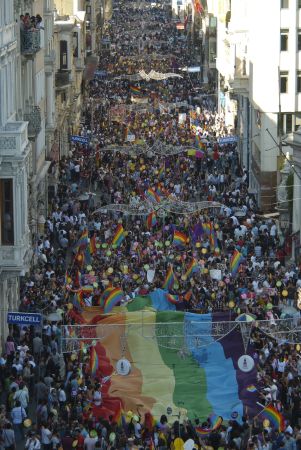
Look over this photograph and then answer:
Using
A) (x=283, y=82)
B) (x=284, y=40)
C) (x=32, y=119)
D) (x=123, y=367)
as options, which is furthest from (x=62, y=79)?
(x=123, y=367)

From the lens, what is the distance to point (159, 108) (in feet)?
348

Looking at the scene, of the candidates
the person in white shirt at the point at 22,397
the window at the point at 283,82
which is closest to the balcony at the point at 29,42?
the window at the point at 283,82

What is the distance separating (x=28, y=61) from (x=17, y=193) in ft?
56.6

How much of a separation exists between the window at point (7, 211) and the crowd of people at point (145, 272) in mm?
2701

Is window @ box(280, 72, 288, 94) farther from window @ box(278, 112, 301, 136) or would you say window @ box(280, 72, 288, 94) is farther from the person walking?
the person walking

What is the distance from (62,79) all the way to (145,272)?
107 ft

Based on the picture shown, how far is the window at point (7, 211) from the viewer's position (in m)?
42.3

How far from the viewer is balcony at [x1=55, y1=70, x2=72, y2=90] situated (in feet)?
268

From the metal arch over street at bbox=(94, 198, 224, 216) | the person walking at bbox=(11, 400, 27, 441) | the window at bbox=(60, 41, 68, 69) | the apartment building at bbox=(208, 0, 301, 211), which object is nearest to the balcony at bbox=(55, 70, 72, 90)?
the window at bbox=(60, 41, 68, 69)

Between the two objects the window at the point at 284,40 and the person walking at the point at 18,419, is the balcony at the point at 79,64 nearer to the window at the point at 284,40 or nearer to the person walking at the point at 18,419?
the window at the point at 284,40

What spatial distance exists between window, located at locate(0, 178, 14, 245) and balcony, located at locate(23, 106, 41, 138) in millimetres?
14187

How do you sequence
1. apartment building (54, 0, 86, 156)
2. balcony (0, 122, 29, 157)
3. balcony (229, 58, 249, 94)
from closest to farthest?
1. balcony (0, 122, 29, 157)
2. balcony (229, 58, 249, 94)
3. apartment building (54, 0, 86, 156)

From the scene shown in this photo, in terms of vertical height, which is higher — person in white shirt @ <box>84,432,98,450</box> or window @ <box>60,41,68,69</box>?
window @ <box>60,41,68,69</box>

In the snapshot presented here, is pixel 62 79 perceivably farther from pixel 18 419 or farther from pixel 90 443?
pixel 90 443
